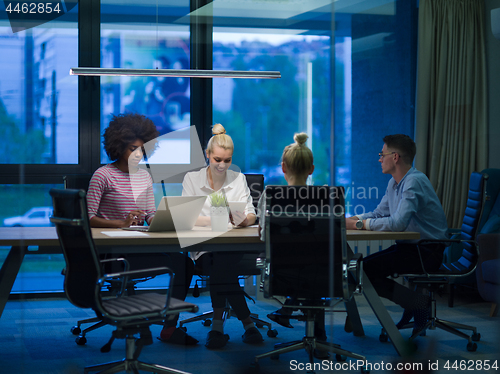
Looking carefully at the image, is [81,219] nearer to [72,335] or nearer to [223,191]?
[72,335]

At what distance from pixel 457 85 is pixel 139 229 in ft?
6.69

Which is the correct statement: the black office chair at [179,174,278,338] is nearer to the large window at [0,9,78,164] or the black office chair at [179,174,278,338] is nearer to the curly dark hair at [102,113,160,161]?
the curly dark hair at [102,113,160,161]

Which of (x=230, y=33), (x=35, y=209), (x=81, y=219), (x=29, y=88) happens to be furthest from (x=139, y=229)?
(x=230, y=33)

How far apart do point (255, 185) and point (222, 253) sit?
2.83 feet

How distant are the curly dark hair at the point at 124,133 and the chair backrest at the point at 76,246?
4.07 feet

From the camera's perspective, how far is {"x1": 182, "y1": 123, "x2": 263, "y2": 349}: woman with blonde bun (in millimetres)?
3143

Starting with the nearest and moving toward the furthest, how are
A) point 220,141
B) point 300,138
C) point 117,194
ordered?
point 300,138 → point 117,194 → point 220,141

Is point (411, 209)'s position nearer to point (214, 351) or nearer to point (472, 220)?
point (472, 220)

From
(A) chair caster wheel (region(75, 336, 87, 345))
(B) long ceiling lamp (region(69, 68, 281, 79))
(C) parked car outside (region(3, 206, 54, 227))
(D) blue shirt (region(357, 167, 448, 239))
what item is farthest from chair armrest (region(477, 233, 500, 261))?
(C) parked car outside (region(3, 206, 54, 227))

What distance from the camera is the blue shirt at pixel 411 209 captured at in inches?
123

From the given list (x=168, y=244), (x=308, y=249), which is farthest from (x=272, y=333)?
(x=168, y=244)

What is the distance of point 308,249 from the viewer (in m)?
Answer: 2.67

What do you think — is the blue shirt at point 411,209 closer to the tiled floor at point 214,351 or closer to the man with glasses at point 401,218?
the man with glasses at point 401,218

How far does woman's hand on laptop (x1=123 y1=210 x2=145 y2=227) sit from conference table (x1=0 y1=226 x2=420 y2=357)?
14cm
